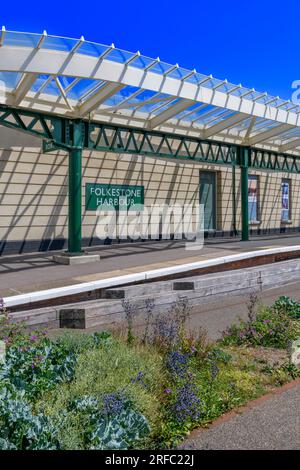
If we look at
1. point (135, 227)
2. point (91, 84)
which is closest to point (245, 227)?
point (135, 227)

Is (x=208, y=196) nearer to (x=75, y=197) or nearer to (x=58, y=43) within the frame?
(x=75, y=197)

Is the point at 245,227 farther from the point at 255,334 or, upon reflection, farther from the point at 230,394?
the point at 230,394

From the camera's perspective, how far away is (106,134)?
18281 millimetres

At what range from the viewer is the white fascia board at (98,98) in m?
12.2

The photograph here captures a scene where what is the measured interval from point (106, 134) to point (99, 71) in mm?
7232

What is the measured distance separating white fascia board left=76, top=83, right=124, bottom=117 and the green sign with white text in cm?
473

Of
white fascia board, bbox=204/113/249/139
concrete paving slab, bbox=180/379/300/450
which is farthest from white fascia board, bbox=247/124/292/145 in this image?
concrete paving slab, bbox=180/379/300/450

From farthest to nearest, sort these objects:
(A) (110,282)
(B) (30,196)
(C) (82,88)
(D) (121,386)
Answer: (B) (30,196), (C) (82,88), (A) (110,282), (D) (121,386)

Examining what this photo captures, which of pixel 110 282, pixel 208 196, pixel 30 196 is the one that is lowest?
pixel 110 282

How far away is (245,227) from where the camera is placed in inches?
812

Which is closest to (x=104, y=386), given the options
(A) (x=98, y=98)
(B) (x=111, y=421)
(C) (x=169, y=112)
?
(B) (x=111, y=421)

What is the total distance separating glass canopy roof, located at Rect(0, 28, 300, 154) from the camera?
34.1ft

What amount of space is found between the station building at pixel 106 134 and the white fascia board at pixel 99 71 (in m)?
0.02

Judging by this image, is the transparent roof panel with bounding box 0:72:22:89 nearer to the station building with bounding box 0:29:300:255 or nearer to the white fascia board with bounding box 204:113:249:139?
the station building with bounding box 0:29:300:255
